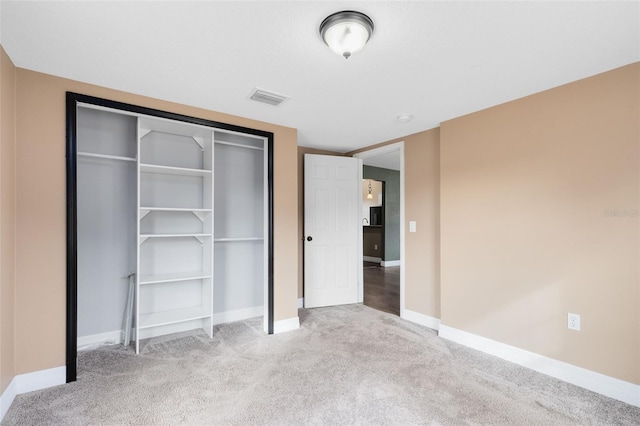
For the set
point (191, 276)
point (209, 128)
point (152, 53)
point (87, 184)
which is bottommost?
point (191, 276)

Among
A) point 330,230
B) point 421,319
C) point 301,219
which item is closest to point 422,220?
point 421,319

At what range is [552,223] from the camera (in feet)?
7.92

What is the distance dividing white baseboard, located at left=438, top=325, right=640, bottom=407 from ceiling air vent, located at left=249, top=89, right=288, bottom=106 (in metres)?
2.87

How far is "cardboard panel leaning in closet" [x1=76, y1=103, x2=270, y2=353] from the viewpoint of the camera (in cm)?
281

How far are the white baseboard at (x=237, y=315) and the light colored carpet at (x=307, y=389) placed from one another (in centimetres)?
47

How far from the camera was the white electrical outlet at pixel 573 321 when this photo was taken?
2.26 m

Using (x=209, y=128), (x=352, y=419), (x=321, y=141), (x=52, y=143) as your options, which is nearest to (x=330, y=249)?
(x=321, y=141)

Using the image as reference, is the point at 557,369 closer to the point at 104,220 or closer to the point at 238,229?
the point at 238,229

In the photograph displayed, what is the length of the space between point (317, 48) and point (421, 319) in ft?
10.3

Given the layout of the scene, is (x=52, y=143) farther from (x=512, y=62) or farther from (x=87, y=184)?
(x=512, y=62)

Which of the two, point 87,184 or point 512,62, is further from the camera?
point 87,184

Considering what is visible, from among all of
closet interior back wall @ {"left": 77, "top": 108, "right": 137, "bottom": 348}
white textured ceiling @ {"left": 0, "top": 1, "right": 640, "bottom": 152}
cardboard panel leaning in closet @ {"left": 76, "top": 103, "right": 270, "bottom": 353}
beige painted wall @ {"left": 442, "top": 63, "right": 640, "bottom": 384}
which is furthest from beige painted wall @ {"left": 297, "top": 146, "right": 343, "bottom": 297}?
closet interior back wall @ {"left": 77, "top": 108, "right": 137, "bottom": 348}

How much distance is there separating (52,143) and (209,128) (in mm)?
1233

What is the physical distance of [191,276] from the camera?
3109 millimetres
